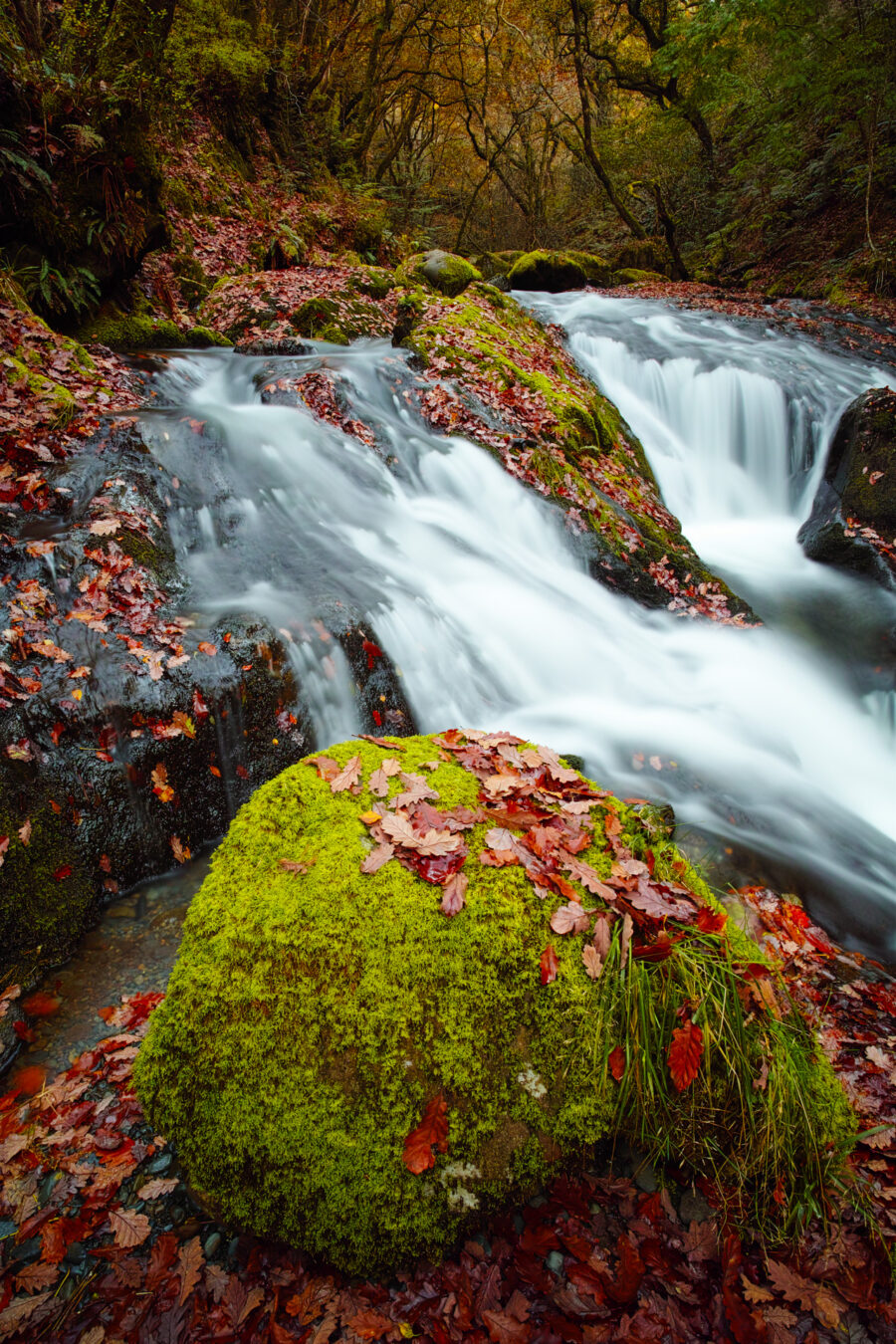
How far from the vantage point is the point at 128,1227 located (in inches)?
81.2

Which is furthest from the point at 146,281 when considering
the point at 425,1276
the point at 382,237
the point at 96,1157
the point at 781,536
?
the point at 425,1276

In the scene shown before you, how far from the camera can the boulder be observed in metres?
8.08

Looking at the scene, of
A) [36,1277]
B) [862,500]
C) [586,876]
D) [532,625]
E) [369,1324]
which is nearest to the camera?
[369,1324]

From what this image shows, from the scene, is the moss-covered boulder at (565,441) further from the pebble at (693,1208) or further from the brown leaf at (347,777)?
the pebble at (693,1208)

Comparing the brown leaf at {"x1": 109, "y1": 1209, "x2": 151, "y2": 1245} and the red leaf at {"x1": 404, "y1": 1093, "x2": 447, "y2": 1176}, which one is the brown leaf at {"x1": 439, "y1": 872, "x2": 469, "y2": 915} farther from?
the brown leaf at {"x1": 109, "y1": 1209, "x2": 151, "y2": 1245}

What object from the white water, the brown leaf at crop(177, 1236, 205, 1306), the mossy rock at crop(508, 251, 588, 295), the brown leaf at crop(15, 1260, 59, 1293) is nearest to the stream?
the white water

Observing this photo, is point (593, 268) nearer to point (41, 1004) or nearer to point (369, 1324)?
point (41, 1004)

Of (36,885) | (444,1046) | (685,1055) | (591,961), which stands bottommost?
(36,885)

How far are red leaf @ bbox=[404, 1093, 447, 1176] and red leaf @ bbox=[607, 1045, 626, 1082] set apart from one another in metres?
0.56

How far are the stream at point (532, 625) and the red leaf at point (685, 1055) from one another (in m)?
2.25

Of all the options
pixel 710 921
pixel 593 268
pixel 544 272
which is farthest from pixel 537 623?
pixel 593 268

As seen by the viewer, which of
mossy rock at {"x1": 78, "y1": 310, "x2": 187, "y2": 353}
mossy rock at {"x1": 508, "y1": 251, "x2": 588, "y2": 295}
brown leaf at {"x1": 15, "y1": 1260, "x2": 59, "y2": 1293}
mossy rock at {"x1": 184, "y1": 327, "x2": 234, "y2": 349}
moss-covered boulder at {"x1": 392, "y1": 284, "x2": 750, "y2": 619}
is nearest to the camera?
brown leaf at {"x1": 15, "y1": 1260, "x2": 59, "y2": 1293}

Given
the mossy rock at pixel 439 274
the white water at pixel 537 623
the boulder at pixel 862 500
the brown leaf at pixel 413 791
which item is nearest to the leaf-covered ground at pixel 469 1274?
the brown leaf at pixel 413 791

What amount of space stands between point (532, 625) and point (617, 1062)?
15.2ft
